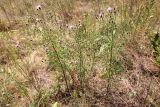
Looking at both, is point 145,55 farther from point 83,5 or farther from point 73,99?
point 83,5

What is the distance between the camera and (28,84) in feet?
11.2

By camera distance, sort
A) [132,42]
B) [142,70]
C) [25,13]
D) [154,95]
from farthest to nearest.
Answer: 1. [25,13]
2. [132,42]
3. [142,70]
4. [154,95]

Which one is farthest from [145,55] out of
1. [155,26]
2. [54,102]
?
[54,102]

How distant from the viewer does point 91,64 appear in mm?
3334

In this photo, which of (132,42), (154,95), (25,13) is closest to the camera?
(154,95)

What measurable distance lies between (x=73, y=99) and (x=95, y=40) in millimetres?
641

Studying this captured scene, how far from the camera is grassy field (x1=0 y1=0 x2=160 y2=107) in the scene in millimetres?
3074

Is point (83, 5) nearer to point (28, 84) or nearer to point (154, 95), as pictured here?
point (28, 84)

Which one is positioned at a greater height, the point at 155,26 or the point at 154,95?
the point at 155,26

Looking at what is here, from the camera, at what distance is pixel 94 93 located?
3.18m

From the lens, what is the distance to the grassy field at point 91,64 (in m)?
3.07

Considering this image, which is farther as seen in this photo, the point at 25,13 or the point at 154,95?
the point at 25,13

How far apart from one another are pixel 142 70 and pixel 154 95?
40cm

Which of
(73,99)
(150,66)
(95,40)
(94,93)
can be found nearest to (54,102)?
(73,99)
